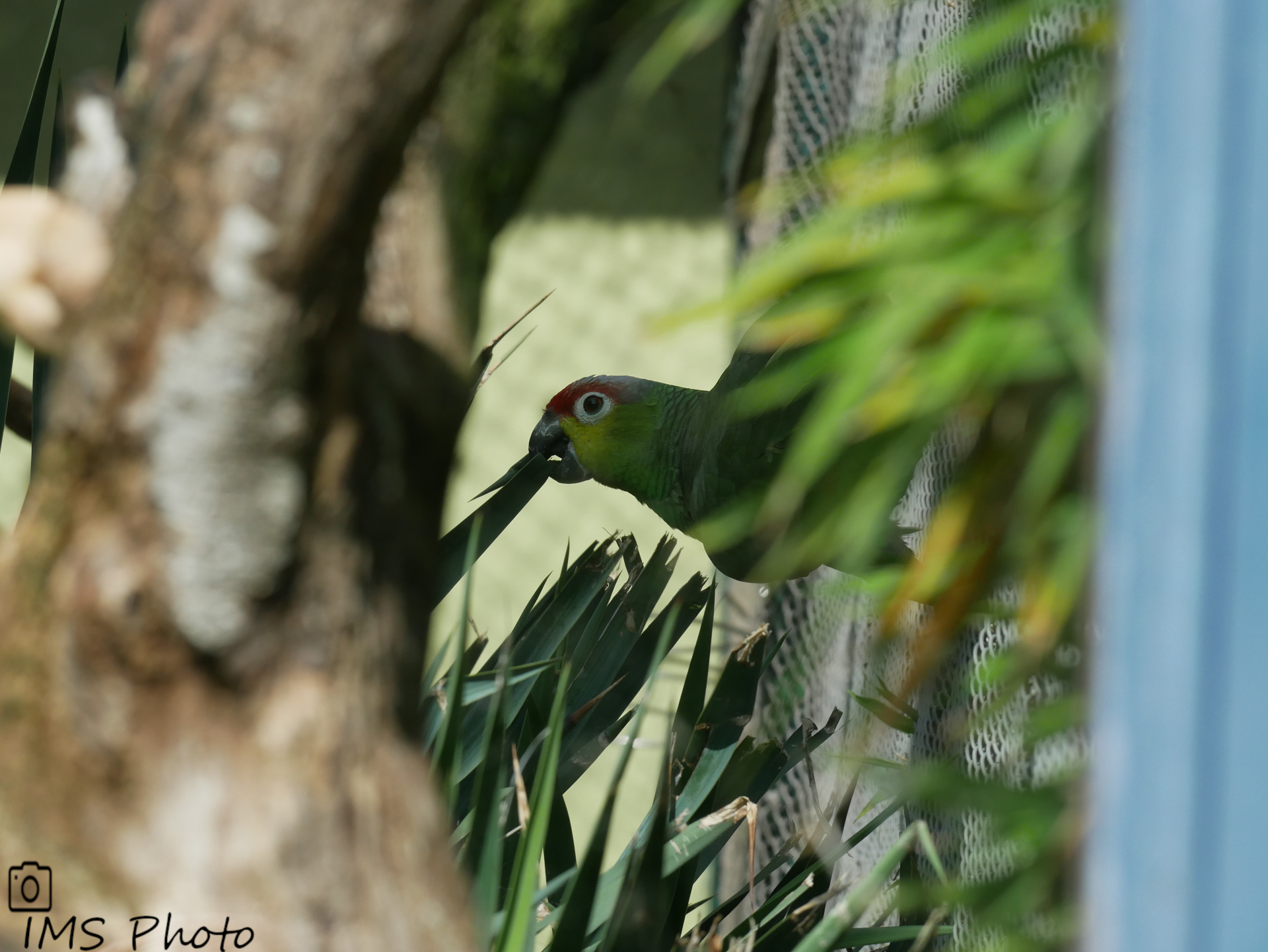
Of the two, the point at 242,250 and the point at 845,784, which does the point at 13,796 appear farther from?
the point at 845,784

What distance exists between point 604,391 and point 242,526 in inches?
36.8

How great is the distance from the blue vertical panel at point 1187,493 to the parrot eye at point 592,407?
102 centimetres

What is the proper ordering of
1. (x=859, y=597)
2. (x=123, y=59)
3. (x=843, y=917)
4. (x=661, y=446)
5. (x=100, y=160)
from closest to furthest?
(x=100, y=160), (x=859, y=597), (x=843, y=917), (x=123, y=59), (x=661, y=446)

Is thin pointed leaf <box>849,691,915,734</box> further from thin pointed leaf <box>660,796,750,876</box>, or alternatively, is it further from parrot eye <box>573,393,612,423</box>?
parrot eye <box>573,393,612,423</box>

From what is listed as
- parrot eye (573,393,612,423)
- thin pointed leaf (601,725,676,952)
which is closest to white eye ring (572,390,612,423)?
parrot eye (573,393,612,423)

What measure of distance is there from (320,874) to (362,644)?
84mm

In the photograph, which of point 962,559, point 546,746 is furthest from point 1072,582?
point 546,746

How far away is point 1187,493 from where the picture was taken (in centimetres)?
28

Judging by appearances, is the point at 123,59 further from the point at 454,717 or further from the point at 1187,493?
the point at 1187,493

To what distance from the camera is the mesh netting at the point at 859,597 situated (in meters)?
0.49

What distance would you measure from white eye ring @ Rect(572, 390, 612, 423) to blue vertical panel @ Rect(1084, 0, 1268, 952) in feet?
3.33

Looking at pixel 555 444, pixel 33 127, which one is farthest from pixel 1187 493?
pixel 555 444

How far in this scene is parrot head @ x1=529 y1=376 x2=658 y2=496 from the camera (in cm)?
127

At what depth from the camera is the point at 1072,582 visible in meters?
0.31
